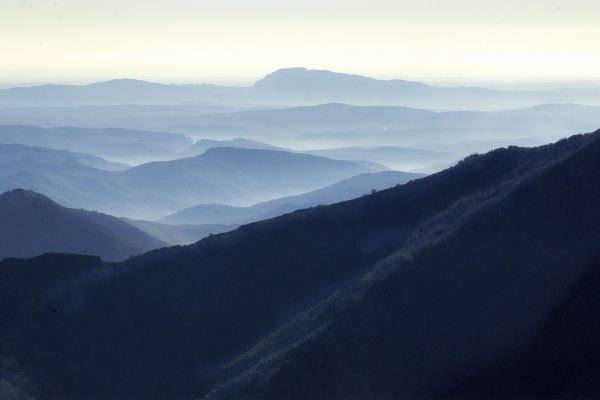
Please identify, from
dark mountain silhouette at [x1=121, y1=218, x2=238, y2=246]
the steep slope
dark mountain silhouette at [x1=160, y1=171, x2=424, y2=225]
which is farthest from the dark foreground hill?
dark mountain silhouette at [x1=160, y1=171, x2=424, y2=225]

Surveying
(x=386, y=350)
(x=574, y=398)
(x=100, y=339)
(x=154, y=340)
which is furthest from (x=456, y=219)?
(x=100, y=339)

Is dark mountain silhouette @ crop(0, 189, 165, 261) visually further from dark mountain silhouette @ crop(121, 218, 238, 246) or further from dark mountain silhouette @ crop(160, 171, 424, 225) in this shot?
dark mountain silhouette @ crop(160, 171, 424, 225)

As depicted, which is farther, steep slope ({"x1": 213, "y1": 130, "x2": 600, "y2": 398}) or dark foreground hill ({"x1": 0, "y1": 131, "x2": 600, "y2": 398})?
dark foreground hill ({"x1": 0, "y1": 131, "x2": 600, "y2": 398})

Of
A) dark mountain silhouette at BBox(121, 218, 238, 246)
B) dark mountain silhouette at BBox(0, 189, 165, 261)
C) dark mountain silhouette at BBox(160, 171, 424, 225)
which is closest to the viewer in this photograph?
dark mountain silhouette at BBox(0, 189, 165, 261)

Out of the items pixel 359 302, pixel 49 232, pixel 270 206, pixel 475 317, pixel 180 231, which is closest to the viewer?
pixel 475 317

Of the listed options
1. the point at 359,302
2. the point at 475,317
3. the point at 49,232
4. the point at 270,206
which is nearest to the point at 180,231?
the point at 49,232

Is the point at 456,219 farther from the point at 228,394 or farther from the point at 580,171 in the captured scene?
the point at 228,394

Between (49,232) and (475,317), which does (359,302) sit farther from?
(49,232)
